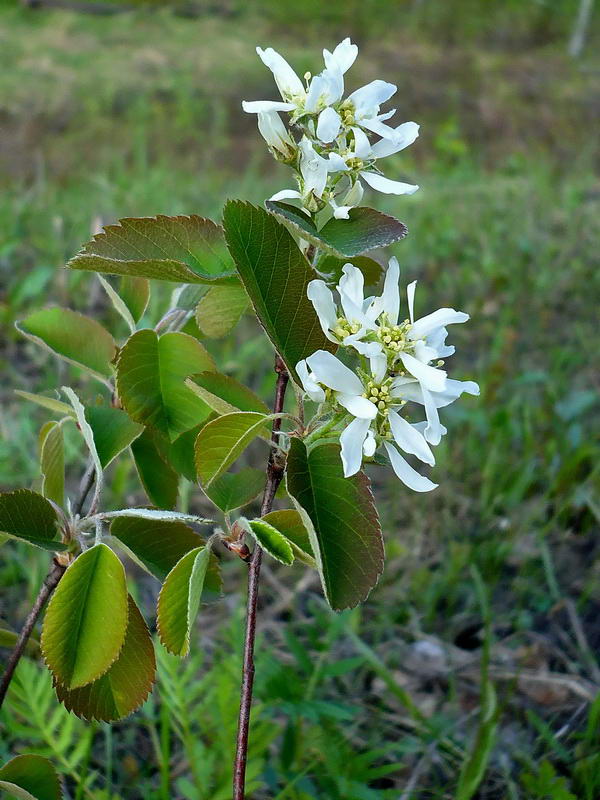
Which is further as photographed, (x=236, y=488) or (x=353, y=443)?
(x=236, y=488)

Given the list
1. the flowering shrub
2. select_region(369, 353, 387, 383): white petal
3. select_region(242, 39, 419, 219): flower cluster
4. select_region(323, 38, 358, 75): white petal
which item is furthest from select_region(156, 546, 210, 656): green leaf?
select_region(323, 38, 358, 75): white petal

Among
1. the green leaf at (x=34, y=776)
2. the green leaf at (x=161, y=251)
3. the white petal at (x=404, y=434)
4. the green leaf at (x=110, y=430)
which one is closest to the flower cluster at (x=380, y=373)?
the white petal at (x=404, y=434)

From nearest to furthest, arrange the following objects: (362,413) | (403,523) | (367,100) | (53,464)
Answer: (362,413) < (367,100) < (53,464) < (403,523)

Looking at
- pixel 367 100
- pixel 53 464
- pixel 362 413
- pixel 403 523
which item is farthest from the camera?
pixel 403 523

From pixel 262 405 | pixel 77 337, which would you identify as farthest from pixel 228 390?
pixel 77 337

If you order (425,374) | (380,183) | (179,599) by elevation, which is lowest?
(179,599)

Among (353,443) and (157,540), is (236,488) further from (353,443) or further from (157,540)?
(353,443)

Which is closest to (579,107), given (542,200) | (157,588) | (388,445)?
(542,200)

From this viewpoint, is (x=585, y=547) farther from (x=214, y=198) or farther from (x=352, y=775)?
(x=214, y=198)
